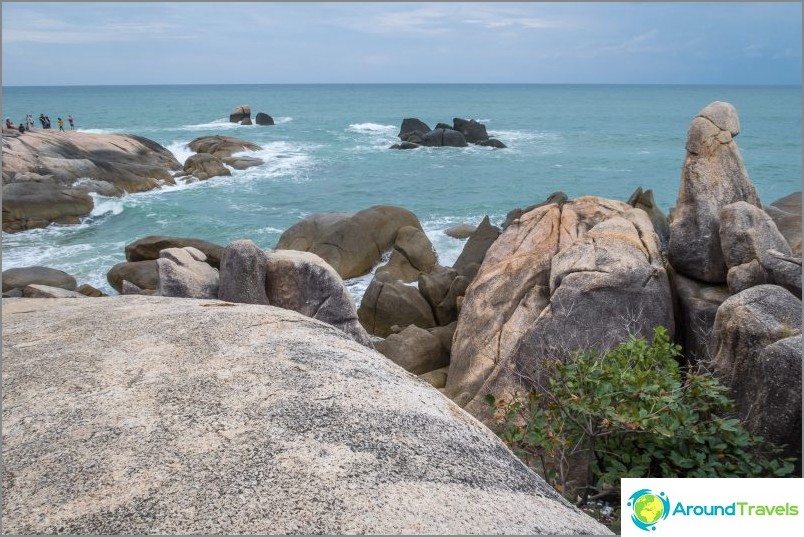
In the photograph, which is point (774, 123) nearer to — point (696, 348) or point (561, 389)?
point (696, 348)

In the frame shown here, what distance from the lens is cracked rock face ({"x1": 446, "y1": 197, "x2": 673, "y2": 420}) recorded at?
423 inches

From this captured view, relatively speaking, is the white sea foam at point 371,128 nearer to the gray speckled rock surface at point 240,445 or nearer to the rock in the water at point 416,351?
the rock in the water at point 416,351

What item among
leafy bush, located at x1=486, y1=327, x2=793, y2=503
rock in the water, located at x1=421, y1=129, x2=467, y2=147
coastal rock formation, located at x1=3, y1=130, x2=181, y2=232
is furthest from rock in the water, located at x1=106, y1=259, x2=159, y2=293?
rock in the water, located at x1=421, y1=129, x2=467, y2=147

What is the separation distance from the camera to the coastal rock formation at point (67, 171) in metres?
30.5

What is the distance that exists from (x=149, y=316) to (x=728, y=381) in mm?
6692

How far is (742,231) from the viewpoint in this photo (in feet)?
35.3

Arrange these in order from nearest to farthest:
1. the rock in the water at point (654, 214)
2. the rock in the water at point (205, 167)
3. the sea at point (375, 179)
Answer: the rock in the water at point (654, 214) → the sea at point (375, 179) → the rock in the water at point (205, 167)

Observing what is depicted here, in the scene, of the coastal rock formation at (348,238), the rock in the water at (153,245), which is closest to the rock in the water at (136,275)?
the rock in the water at (153,245)

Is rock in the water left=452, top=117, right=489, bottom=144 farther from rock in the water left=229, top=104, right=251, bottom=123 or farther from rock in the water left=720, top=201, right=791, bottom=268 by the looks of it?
rock in the water left=720, top=201, right=791, bottom=268

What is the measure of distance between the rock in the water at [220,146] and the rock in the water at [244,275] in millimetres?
39022

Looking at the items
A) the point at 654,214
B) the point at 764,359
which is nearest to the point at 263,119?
the point at 654,214

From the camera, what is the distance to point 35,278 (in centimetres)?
2077

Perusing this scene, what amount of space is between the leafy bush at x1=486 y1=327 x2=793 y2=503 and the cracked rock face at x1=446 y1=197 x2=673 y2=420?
3248 millimetres

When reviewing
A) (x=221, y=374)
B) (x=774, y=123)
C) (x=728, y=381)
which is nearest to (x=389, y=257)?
(x=728, y=381)
